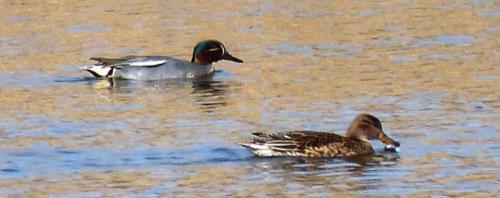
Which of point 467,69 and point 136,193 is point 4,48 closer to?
point 467,69

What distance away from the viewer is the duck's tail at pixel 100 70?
65.6ft

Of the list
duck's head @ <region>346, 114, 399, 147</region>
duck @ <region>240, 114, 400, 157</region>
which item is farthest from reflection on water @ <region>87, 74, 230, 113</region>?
duck @ <region>240, 114, 400, 157</region>

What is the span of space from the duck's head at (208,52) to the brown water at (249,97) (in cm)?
24

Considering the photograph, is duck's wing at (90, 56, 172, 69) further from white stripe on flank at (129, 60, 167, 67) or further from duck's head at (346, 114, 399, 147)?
duck's head at (346, 114, 399, 147)

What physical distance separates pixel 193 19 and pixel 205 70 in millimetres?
3806

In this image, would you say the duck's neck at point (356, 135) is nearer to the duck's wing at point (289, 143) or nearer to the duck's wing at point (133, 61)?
the duck's wing at point (289, 143)

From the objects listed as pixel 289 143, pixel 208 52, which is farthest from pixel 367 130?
pixel 208 52

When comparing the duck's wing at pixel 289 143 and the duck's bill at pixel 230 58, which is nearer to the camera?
the duck's wing at pixel 289 143

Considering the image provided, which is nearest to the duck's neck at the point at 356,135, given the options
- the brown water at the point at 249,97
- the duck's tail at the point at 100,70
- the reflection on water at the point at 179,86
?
the brown water at the point at 249,97

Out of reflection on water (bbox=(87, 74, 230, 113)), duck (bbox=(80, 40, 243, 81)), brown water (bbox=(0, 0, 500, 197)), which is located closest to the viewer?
brown water (bbox=(0, 0, 500, 197))

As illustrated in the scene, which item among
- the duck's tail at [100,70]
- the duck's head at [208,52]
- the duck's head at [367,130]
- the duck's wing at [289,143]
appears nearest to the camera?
the duck's wing at [289,143]

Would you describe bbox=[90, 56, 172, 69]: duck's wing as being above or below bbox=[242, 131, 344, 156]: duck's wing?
above

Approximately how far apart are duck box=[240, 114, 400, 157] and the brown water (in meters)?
0.09

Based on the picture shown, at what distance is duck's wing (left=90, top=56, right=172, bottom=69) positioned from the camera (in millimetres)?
20078
